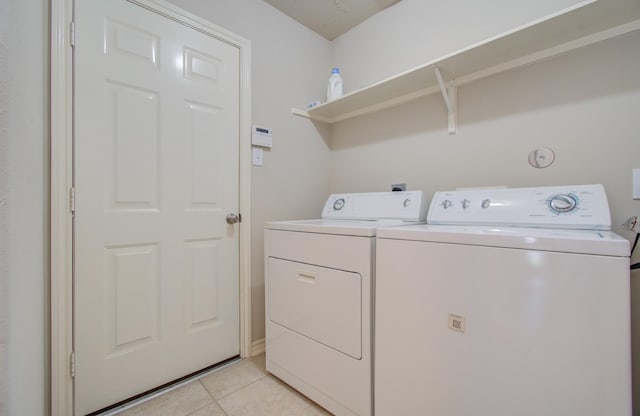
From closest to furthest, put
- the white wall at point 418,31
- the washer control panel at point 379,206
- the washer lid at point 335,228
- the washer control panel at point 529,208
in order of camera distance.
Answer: the washer control panel at point 529,208 < the washer lid at point 335,228 < the white wall at point 418,31 < the washer control panel at point 379,206

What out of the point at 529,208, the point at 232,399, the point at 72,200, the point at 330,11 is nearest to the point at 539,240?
the point at 529,208

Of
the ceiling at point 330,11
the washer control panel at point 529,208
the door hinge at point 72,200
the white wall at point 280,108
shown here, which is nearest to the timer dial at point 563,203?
the washer control panel at point 529,208

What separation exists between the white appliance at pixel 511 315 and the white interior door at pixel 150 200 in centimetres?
104

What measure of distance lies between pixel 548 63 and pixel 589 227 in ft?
2.65

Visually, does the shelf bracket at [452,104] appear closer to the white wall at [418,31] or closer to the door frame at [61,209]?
the white wall at [418,31]

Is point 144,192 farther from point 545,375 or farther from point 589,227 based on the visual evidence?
point 589,227

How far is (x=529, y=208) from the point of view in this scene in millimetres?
1160

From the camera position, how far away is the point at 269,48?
191 centimetres

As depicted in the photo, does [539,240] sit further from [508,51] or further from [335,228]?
[508,51]

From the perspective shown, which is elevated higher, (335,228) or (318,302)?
(335,228)

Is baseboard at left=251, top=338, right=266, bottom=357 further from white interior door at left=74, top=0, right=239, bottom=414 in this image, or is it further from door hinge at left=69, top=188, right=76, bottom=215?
door hinge at left=69, top=188, right=76, bottom=215

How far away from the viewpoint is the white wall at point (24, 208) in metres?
0.59

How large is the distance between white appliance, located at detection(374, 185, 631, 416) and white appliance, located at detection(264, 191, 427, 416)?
69mm

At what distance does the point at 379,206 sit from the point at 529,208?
29.0 inches
